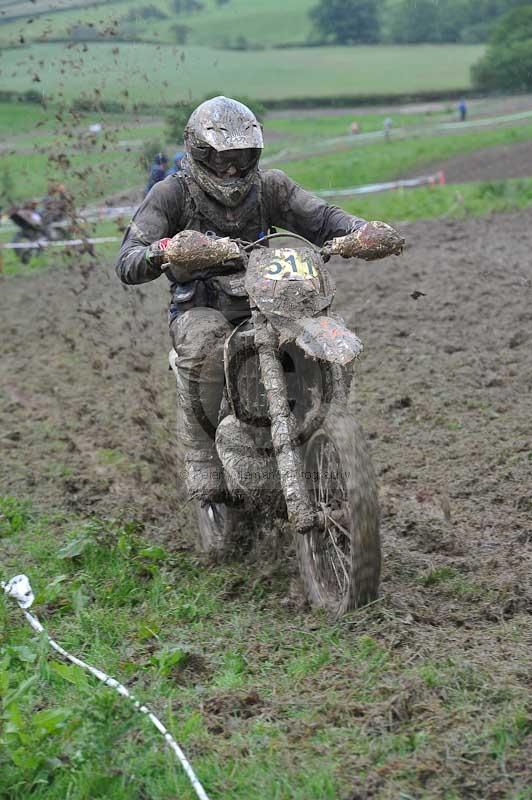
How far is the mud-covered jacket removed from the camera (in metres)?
6.42

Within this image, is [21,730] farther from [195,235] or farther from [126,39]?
[126,39]

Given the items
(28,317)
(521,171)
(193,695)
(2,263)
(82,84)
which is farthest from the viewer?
(521,171)

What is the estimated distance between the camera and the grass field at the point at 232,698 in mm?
3979

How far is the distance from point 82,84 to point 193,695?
9.41 m

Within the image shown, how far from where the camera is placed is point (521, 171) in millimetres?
26422

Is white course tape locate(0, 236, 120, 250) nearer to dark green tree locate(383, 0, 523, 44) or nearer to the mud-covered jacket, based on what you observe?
the mud-covered jacket

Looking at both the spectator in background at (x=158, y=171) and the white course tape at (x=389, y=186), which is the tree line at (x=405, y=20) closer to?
the white course tape at (x=389, y=186)

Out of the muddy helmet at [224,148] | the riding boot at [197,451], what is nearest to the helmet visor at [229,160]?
the muddy helmet at [224,148]

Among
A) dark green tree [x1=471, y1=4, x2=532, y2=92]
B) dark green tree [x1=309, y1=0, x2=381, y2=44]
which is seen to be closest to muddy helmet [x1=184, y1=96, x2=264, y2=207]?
dark green tree [x1=471, y1=4, x2=532, y2=92]

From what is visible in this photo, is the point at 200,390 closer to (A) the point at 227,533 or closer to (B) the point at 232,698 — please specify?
(A) the point at 227,533

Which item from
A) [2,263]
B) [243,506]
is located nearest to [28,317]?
[2,263]

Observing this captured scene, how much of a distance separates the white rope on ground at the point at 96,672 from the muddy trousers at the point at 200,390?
1103 mm

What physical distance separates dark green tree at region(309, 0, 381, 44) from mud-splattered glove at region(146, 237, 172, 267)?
30.3 metres

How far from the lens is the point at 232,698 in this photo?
4570 mm
